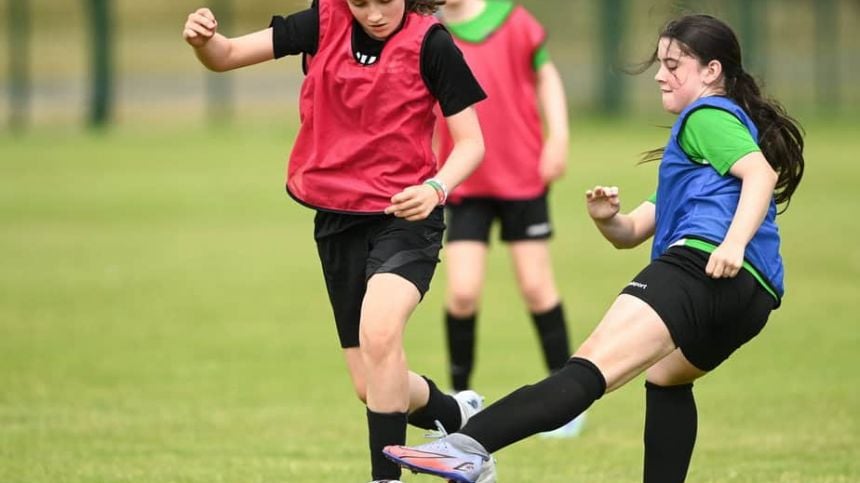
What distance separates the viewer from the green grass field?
6.66 metres

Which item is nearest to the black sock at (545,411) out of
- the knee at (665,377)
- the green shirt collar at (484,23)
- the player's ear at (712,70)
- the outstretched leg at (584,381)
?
the outstretched leg at (584,381)

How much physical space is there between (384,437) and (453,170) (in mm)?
921

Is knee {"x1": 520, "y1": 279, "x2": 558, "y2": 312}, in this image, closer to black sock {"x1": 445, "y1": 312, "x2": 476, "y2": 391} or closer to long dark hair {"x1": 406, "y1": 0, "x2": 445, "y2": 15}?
black sock {"x1": 445, "y1": 312, "x2": 476, "y2": 391}

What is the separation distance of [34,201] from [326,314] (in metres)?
7.38

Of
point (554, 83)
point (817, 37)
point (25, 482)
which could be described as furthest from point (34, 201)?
point (817, 37)

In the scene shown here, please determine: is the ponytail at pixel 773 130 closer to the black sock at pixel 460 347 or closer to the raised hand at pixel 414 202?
the raised hand at pixel 414 202

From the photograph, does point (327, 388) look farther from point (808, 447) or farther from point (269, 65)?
point (269, 65)

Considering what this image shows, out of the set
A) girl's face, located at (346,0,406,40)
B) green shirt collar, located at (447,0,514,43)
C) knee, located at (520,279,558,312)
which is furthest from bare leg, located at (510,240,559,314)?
girl's face, located at (346,0,406,40)

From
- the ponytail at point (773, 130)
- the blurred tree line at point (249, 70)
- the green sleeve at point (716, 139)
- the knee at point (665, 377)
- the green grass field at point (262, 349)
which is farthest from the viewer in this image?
the blurred tree line at point (249, 70)

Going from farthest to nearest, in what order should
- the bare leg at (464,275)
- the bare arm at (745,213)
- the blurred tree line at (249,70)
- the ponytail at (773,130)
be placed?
the blurred tree line at (249,70)
the bare leg at (464,275)
the ponytail at (773,130)
the bare arm at (745,213)

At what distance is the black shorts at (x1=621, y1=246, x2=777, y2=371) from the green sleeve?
0.95ft

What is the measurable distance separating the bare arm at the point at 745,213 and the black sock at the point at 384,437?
3.99 feet

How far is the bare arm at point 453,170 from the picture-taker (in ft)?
16.0

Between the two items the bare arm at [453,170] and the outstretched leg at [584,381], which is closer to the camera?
the outstretched leg at [584,381]
